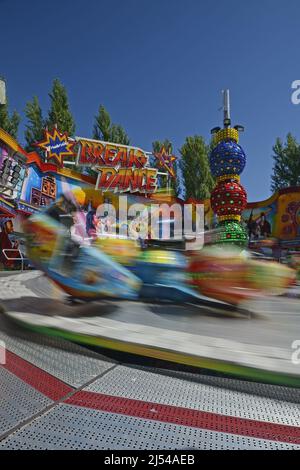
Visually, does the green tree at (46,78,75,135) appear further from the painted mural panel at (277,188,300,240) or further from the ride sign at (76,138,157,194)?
the painted mural panel at (277,188,300,240)

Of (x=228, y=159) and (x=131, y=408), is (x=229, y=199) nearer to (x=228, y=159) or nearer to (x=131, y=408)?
(x=228, y=159)

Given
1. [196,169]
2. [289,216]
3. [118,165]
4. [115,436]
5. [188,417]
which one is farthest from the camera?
[196,169]

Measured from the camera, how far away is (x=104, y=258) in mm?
3604

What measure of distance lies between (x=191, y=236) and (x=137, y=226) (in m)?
0.94

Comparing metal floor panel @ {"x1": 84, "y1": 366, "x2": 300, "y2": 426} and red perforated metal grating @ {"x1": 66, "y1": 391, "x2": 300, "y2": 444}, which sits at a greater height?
red perforated metal grating @ {"x1": 66, "y1": 391, "x2": 300, "y2": 444}

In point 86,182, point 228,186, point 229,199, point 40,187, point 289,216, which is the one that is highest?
point 86,182

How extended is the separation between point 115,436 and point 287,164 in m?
22.2

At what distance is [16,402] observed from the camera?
1.69 m

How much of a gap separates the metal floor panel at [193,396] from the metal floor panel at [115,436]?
215mm

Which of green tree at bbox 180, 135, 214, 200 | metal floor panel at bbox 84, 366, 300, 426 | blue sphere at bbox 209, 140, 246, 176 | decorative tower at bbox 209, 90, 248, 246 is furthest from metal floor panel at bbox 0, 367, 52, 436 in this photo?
green tree at bbox 180, 135, 214, 200

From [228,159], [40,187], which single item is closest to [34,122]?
[40,187]

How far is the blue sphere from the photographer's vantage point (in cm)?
663

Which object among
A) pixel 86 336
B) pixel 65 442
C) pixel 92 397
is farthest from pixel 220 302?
pixel 65 442
